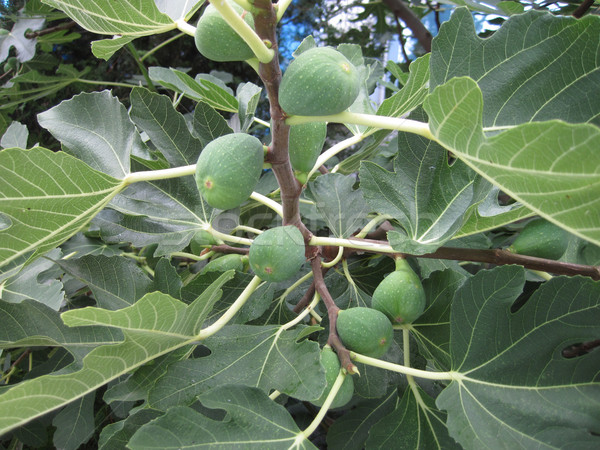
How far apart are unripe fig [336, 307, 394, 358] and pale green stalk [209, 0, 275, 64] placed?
1.35 feet

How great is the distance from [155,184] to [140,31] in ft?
1.06

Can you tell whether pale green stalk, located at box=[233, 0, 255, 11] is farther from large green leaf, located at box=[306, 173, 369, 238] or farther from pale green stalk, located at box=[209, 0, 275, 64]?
large green leaf, located at box=[306, 173, 369, 238]

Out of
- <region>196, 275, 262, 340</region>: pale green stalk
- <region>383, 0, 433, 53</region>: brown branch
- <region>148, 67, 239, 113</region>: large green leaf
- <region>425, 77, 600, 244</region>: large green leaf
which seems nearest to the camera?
<region>425, 77, 600, 244</region>: large green leaf

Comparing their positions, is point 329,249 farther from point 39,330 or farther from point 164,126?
point 39,330

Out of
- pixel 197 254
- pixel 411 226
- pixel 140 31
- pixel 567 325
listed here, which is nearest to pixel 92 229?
pixel 197 254

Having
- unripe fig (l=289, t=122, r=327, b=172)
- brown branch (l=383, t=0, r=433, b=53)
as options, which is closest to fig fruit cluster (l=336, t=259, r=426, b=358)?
unripe fig (l=289, t=122, r=327, b=172)

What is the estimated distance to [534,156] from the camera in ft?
1.53

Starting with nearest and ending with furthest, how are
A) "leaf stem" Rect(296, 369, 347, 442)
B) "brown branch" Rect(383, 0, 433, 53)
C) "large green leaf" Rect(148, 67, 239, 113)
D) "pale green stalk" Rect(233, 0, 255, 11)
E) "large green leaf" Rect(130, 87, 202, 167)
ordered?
1. "pale green stalk" Rect(233, 0, 255, 11)
2. "leaf stem" Rect(296, 369, 347, 442)
3. "large green leaf" Rect(130, 87, 202, 167)
4. "large green leaf" Rect(148, 67, 239, 113)
5. "brown branch" Rect(383, 0, 433, 53)

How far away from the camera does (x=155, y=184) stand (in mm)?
955

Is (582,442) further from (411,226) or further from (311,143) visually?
(311,143)

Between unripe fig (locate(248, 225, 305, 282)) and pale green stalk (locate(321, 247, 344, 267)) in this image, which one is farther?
pale green stalk (locate(321, 247, 344, 267))

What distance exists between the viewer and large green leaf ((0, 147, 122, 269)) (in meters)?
0.66

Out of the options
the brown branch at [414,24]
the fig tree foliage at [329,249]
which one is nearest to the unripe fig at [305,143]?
the fig tree foliage at [329,249]

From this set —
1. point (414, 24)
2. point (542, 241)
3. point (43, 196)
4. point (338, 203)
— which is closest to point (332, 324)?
point (338, 203)
